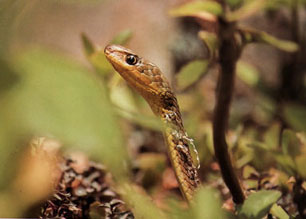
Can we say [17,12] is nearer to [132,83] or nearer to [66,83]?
[66,83]

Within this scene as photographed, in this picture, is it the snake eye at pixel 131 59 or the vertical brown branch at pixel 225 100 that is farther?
the snake eye at pixel 131 59

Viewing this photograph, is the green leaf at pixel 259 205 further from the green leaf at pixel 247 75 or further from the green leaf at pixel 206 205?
the green leaf at pixel 247 75

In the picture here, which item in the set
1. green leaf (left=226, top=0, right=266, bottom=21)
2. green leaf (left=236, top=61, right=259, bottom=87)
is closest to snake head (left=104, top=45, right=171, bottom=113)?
green leaf (left=226, top=0, right=266, bottom=21)

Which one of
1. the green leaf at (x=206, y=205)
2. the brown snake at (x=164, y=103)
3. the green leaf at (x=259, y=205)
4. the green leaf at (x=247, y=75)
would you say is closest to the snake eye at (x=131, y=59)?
the brown snake at (x=164, y=103)

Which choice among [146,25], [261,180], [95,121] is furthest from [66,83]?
[146,25]

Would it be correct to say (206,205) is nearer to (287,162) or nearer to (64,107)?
(64,107)

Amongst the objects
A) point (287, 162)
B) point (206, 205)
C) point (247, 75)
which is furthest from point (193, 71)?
point (247, 75)
